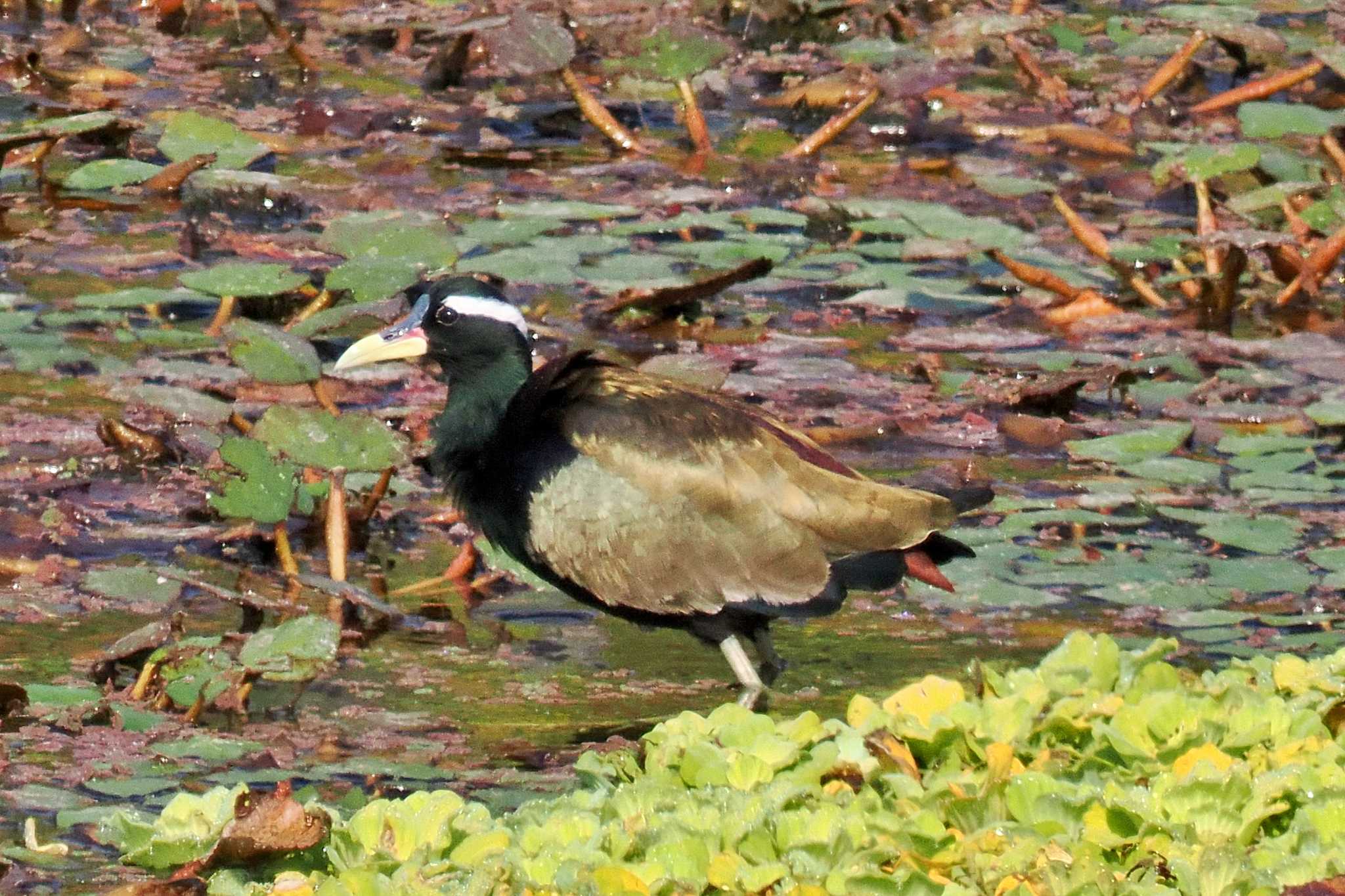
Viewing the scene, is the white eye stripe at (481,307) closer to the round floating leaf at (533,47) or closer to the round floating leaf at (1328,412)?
the round floating leaf at (1328,412)

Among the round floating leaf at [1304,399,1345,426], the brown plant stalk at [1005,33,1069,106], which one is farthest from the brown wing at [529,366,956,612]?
the brown plant stalk at [1005,33,1069,106]

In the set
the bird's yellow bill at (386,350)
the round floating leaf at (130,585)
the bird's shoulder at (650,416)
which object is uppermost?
the bird's shoulder at (650,416)

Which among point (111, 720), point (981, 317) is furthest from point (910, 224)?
point (111, 720)

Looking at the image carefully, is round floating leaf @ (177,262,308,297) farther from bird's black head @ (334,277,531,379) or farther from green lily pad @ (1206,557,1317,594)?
green lily pad @ (1206,557,1317,594)

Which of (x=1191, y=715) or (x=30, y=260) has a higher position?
(x=1191, y=715)

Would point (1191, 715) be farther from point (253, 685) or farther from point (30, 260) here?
point (30, 260)

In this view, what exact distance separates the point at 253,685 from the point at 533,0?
5.89 metres

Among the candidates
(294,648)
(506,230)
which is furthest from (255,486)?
→ (506,230)

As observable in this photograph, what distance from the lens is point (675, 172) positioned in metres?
8.77

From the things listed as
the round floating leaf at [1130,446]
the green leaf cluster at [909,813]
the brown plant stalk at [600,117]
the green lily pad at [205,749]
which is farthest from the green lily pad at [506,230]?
the green leaf cluster at [909,813]

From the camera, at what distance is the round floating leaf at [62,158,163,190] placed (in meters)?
7.99

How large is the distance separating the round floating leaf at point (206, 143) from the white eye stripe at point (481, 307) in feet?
8.63

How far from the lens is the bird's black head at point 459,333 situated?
220 inches

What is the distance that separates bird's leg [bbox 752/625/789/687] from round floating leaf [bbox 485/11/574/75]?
3.23 metres
